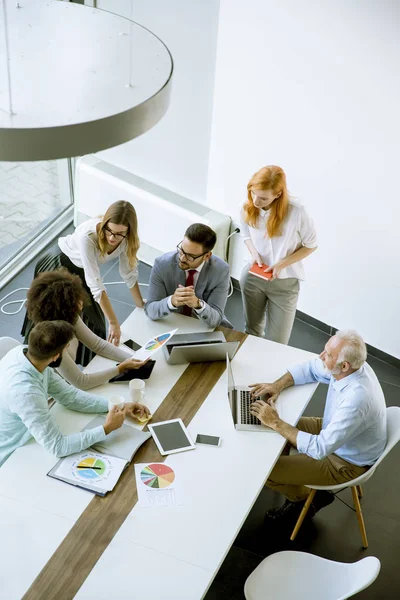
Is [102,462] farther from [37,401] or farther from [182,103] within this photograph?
[182,103]

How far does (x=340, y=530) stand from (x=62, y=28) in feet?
9.93

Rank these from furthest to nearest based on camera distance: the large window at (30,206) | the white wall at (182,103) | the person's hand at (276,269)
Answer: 1. the large window at (30,206)
2. the white wall at (182,103)
3. the person's hand at (276,269)

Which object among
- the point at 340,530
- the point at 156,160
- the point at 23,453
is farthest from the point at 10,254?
the point at 340,530

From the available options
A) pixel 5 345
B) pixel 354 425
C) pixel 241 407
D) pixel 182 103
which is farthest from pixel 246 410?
pixel 182 103

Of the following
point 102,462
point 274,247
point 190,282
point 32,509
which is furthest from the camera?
point 274,247

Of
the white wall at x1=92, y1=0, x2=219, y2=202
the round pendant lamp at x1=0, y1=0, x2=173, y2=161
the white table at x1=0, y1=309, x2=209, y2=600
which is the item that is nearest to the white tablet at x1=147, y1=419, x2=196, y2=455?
the white table at x1=0, y1=309, x2=209, y2=600

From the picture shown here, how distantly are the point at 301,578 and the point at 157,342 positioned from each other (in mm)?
1317

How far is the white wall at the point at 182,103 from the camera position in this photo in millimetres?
4816

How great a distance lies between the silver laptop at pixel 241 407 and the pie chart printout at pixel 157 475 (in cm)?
43

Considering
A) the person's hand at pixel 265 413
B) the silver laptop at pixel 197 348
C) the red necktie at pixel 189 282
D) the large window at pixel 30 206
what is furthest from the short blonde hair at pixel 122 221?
the large window at pixel 30 206

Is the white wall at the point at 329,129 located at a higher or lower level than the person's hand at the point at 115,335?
higher

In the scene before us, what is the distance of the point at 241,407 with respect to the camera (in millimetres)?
3420

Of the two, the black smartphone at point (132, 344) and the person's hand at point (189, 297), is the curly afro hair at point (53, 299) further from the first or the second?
the person's hand at point (189, 297)

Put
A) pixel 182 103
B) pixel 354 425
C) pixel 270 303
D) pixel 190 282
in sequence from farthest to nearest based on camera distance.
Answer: pixel 182 103, pixel 270 303, pixel 190 282, pixel 354 425
